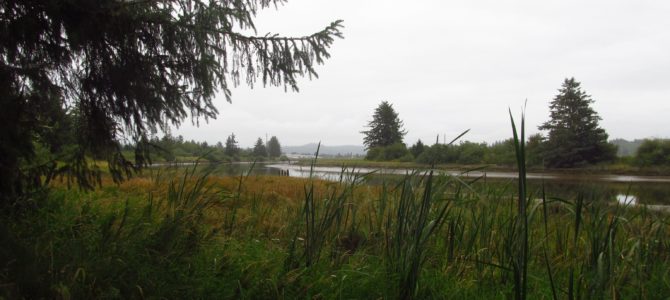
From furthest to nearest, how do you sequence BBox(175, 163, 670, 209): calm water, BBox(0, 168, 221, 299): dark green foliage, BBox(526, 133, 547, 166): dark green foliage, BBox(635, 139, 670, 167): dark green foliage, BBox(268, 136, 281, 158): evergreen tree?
1. BBox(268, 136, 281, 158): evergreen tree
2. BBox(526, 133, 547, 166): dark green foliage
3. BBox(635, 139, 670, 167): dark green foliage
4. BBox(175, 163, 670, 209): calm water
5. BBox(0, 168, 221, 299): dark green foliage

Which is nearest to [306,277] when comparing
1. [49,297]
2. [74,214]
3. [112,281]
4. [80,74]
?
[112,281]

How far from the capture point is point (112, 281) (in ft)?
7.23

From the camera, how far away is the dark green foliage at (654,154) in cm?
2572

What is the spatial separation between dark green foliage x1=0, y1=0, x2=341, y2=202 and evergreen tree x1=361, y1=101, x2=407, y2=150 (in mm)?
44589

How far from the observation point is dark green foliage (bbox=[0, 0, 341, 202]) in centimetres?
275

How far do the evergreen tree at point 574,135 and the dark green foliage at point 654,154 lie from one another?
1.82m

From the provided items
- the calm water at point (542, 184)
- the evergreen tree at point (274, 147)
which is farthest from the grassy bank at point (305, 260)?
the evergreen tree at point (274, 147)

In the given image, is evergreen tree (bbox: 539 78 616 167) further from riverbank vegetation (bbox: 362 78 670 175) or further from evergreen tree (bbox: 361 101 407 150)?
evergreen tree (bbox: 361 101 407 150)

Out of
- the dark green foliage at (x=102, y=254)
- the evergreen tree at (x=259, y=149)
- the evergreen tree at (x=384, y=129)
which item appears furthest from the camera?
the evergreen tree at (x=259, y=149)

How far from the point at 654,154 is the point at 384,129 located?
28045 mm

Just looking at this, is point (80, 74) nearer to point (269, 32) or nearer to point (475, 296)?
point (269, 32)

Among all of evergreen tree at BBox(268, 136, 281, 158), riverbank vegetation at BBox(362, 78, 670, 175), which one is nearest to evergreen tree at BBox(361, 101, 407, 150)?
riverbank vegetation at BBox(362, 78, 670, 175)

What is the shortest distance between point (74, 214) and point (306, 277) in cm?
238

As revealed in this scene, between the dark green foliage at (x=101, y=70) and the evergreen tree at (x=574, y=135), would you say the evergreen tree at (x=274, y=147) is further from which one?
the dark green foliage at (x=101, y=70)
